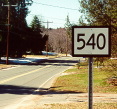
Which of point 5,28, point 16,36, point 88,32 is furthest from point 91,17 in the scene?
point 16,36

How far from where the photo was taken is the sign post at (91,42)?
15.2 feet

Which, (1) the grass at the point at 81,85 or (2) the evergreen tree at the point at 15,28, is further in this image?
(2) the evergreen tree at the point at 15,28

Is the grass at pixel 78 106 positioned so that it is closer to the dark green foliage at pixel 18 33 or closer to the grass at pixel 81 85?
the grass at pixel 81 85

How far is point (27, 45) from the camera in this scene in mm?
59156

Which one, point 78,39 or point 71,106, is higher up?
point 78,39

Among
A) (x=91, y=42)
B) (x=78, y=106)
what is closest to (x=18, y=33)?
(x=78, y=106)

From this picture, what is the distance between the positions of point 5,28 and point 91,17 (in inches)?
1320

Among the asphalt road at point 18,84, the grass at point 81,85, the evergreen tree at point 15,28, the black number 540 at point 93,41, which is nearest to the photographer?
the black number 540 at point 93,41

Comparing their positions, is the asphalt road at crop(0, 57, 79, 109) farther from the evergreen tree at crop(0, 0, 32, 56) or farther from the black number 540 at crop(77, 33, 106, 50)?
the evergreen tree at crop(0, 0, 32, 56)

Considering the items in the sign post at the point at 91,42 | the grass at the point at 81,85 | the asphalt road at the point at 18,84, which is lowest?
the asphalt road at the point at 18,84

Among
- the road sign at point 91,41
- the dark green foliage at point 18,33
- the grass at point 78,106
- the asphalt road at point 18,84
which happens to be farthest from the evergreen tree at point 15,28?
the road sign at point 91,41

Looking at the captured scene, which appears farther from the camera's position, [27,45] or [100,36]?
[27,45]

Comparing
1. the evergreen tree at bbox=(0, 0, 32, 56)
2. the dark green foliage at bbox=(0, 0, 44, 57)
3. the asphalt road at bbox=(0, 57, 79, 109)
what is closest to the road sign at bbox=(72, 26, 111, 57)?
the asphalt road at bbox=(0, 57, 79, 109)

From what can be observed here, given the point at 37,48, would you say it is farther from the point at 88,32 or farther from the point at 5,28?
the point at 88,32
